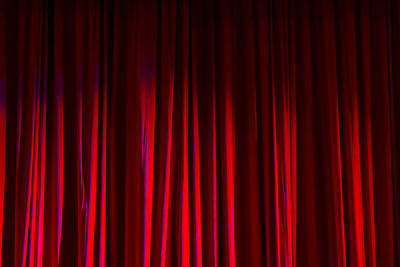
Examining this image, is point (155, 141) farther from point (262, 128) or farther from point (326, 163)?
point (326, 163)

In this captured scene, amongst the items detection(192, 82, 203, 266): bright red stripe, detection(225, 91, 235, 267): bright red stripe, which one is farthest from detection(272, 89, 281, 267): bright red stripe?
detection(192, 82, 203, 266): bright red stripe

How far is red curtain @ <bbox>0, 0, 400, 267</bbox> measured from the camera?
94.9 inches

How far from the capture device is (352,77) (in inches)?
99.6

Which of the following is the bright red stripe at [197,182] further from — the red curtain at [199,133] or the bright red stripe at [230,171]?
the bright red stripe at [230,171]

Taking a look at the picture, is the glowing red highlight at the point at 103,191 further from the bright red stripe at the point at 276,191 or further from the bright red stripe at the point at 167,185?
the bright red stripe at the point at 276,191

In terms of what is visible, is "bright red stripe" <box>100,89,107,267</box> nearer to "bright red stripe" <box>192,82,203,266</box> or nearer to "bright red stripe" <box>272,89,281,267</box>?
"bright red stripe" <box>192,82,203,266</box>

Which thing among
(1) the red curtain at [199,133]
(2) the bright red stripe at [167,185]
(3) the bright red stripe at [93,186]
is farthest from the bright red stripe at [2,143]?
(2) the bright red stripe at [167,185]

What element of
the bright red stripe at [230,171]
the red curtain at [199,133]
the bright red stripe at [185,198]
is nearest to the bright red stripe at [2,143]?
the red curtain at [199,133]

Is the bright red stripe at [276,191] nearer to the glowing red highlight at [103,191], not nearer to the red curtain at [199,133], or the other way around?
the red curtain at [199,133]

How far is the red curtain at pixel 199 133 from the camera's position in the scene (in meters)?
2.41

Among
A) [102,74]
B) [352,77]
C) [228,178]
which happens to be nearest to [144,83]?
[102,74]

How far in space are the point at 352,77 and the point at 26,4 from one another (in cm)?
180

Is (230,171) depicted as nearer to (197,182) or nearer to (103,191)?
(197,182)

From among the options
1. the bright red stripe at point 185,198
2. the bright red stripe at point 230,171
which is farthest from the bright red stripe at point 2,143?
the bright red stripe at point 230,171
